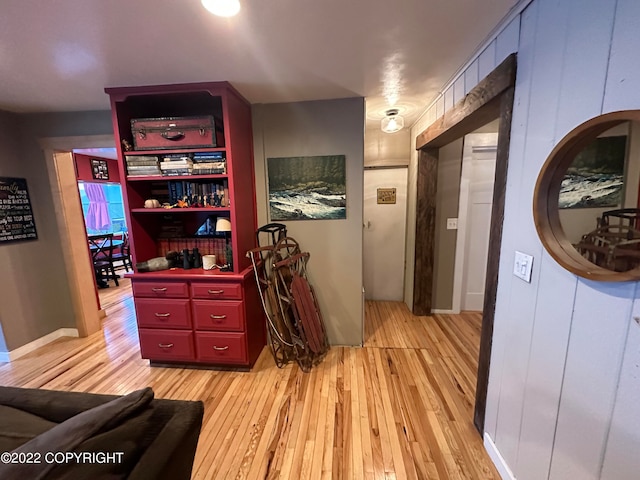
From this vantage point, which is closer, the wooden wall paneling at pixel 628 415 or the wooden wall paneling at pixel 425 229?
the wooden wall paneling at pixel 628 415

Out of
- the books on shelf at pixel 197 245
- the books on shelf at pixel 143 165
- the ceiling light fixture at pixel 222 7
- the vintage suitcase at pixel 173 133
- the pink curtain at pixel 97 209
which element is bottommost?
the books on shelf at pixel 197 245

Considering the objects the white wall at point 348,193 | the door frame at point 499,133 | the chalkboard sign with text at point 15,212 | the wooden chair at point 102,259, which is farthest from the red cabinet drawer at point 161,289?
the wooden chair at point 102,259

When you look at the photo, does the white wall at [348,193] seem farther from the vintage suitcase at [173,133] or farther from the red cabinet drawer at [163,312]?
the red cabinet drawer at [163,312]

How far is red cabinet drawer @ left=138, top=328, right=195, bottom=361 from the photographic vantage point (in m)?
2.13

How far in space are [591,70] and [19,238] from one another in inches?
162

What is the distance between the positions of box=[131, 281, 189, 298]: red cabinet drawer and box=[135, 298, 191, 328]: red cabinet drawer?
0.14ft

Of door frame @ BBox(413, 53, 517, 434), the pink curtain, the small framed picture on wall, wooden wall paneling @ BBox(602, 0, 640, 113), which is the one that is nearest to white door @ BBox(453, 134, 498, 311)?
door frame @ BBox(413, 53, 517, 434)

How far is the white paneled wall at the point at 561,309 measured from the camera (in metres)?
0.76

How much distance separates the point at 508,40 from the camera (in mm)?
1253

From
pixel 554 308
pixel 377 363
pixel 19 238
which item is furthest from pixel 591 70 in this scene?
pixel 19 238

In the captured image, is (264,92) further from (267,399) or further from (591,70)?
(267,399)

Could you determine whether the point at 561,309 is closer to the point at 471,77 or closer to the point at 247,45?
the point at 471,77

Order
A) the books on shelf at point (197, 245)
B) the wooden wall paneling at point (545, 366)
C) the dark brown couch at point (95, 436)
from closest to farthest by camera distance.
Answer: the dark brown couch at point (95, 436)
the wooden wall paneling at point (545, 366)
the books on shelf at point (197, 245)

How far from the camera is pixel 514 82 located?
120 centimetres
